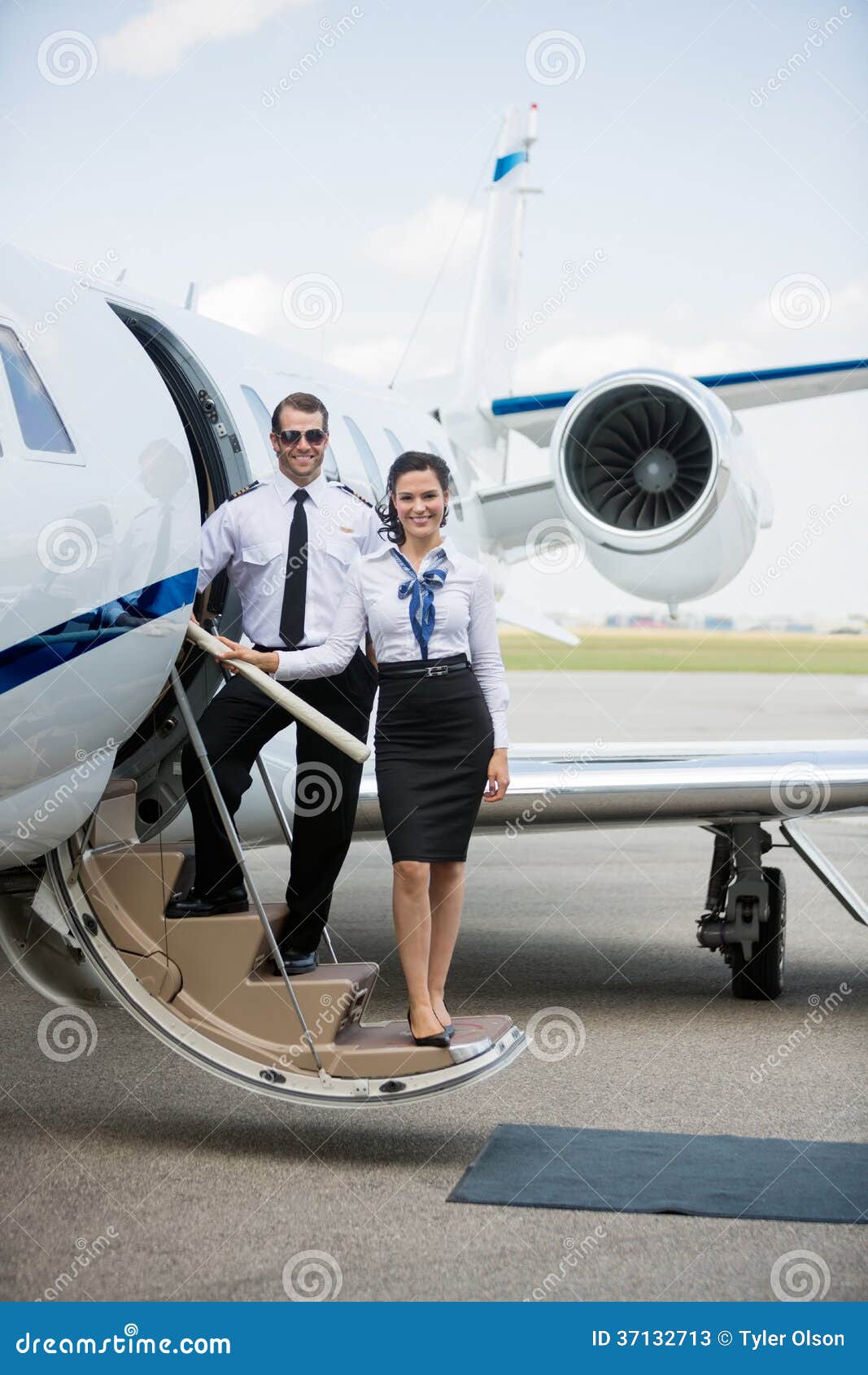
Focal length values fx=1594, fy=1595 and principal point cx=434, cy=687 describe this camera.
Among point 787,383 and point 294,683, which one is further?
point 787,383

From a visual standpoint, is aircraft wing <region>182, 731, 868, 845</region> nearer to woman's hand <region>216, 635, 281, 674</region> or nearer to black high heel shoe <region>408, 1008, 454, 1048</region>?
woman's hand <region>216, 635, 281, 674</region>

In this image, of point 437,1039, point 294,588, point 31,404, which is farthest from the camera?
point 294,588

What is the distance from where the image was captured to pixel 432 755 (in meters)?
5.21

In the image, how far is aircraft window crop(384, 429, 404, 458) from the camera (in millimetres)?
10670

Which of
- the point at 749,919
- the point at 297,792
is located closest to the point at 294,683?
the point at 297,792

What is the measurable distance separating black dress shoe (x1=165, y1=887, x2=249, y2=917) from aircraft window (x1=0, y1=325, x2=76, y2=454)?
5.14 ft

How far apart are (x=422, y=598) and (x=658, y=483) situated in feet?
15.8

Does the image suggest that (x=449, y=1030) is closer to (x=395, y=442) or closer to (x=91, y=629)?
(x=91, y=629)

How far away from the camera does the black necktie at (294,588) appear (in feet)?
18.3

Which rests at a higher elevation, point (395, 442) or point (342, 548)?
point (395, 442)

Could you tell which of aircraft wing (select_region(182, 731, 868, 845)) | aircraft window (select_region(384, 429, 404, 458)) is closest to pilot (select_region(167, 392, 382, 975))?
aircraft wing (select_region(182, 731, 868, 845))

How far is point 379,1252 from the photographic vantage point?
4281 millimetres

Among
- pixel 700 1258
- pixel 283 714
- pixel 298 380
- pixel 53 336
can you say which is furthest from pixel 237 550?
pixel 298 380
